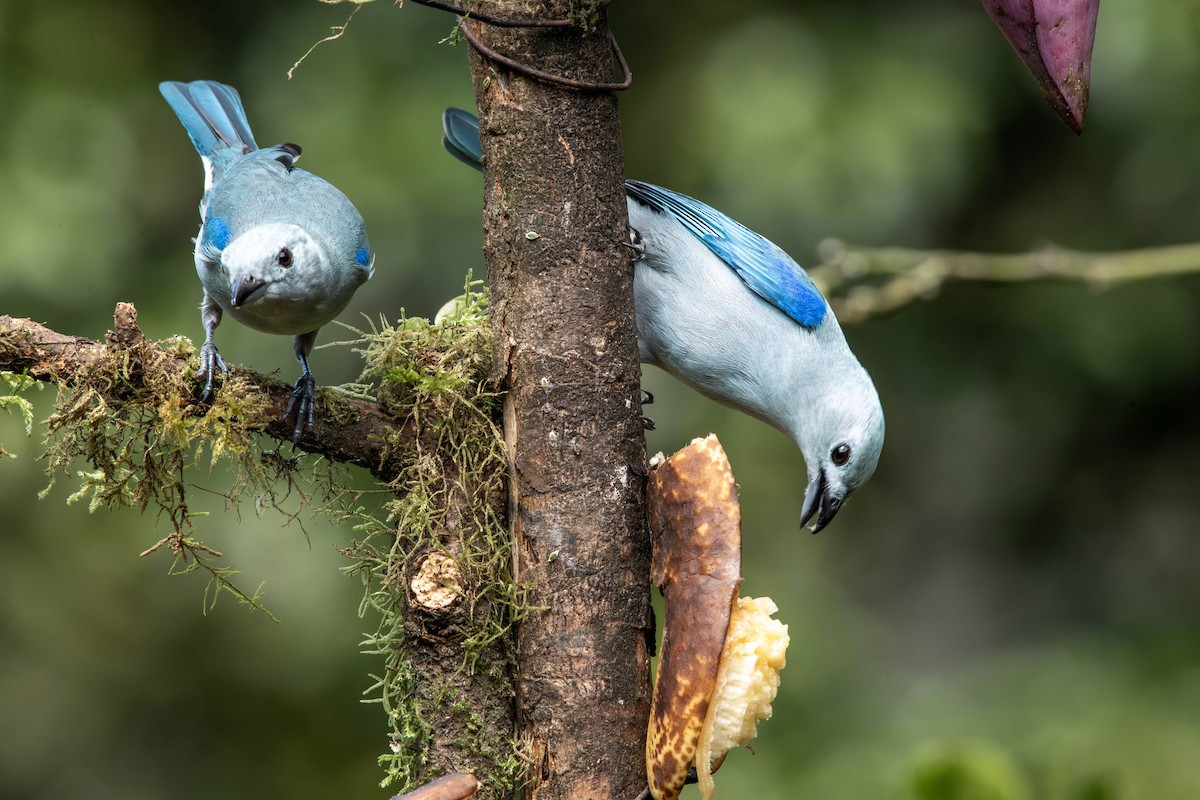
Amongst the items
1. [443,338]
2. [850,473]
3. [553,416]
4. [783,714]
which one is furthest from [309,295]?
[783,714]

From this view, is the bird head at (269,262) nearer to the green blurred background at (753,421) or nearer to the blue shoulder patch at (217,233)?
the blue shoulder patch at (217,233)

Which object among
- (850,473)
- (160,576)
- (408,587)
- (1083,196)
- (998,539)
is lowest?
(998,539)

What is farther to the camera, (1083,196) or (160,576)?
(1083,196)

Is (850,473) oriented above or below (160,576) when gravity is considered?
above

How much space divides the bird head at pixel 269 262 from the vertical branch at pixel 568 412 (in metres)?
0.80

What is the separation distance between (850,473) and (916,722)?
6.60 feet

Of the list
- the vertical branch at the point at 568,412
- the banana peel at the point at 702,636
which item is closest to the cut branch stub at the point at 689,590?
the banana peel at the point at 702,636

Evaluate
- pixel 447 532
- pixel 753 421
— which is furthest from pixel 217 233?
pixel 753 421

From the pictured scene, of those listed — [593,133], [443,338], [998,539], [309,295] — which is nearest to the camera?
[593,133]

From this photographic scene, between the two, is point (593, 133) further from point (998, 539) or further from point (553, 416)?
point (998, 539)

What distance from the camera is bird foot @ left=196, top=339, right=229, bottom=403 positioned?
2.28 metres

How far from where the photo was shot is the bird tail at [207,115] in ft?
12.0

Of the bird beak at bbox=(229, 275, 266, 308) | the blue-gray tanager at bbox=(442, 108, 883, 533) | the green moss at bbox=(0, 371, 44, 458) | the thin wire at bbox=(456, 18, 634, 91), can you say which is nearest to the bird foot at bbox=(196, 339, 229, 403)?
the bird beak at bbox=(229, 275, 266, 308)

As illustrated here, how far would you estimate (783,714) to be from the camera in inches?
196
